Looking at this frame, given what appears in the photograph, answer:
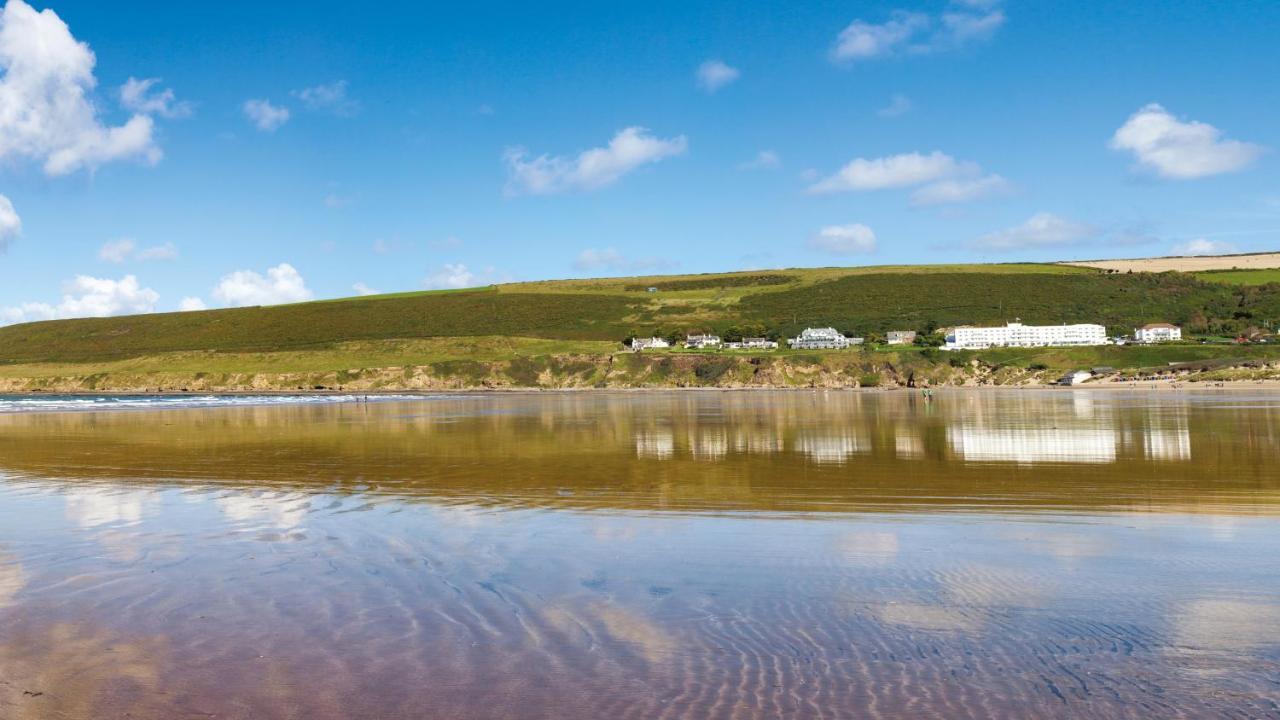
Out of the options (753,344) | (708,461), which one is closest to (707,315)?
(753,344)

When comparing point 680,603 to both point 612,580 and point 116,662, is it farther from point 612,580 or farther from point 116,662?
point 116,662

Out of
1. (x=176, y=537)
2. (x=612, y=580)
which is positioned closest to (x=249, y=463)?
(x=176, y=537)

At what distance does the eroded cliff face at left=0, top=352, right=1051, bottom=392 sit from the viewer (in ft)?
398

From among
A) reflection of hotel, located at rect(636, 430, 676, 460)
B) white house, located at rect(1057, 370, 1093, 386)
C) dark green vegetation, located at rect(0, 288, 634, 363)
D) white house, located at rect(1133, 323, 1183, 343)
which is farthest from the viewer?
dark green vegetation, located at rect(0, 288, 634, 363)

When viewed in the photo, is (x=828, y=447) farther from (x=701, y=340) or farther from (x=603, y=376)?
(x=701, y=340)

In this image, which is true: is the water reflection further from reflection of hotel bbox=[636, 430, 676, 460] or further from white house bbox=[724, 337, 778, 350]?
white house bbox=[724, 337, 778, 350]

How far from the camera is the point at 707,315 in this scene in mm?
182625

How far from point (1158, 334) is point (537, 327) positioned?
104m

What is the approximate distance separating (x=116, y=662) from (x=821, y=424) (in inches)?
1426

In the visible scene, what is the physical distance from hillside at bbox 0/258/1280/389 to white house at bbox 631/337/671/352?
10.5 feet

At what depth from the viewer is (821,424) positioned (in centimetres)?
4175

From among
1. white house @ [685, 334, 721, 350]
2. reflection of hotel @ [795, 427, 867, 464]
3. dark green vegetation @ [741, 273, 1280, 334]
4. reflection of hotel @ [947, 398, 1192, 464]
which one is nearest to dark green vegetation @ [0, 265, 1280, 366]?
dark green vegetation @ [741, 273, 1280, 334]

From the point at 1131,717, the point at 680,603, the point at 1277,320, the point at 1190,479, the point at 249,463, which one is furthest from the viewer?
the point at 1277,320

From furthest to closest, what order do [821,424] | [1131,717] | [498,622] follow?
[821,424] < [498,622] < [1131,717]
